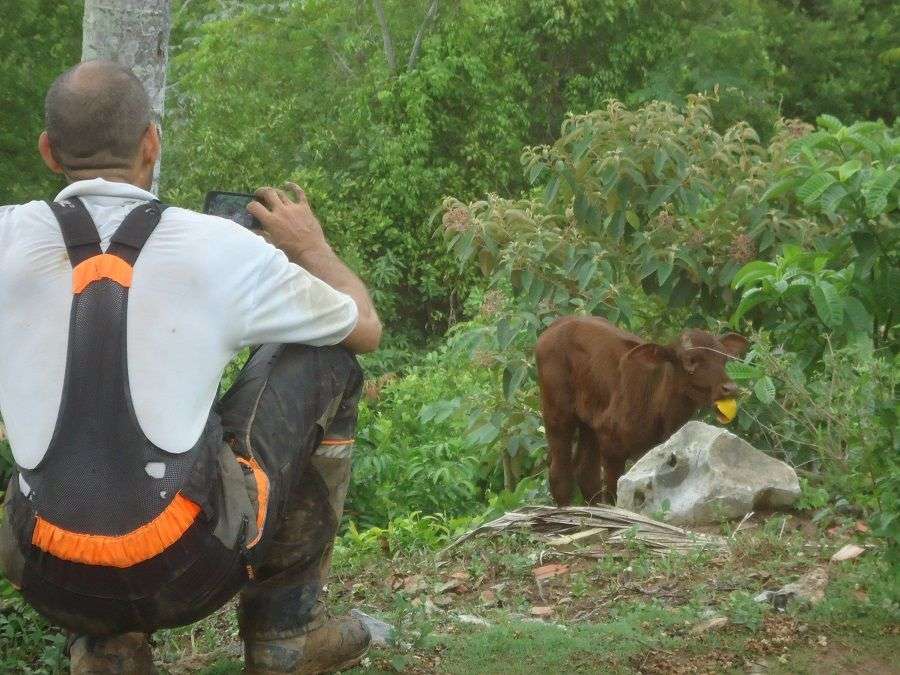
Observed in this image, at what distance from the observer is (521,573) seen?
211 inches

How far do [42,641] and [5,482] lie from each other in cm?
64

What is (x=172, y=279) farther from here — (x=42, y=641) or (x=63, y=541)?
(x=42, y=641)

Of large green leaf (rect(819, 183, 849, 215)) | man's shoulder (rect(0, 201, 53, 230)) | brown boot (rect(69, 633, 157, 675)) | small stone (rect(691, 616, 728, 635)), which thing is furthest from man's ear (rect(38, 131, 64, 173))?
large green leaf (rect(819, 183, 849, 215))

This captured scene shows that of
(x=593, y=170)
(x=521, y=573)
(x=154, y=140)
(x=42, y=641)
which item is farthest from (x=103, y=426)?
(x=593, y=170)

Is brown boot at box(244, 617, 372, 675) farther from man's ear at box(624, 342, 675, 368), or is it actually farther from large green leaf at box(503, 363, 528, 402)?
large green leaf at box(503, 363, 528, 402)

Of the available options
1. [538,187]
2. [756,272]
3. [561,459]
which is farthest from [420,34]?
[756,272]

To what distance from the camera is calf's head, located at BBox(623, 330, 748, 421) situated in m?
6.71

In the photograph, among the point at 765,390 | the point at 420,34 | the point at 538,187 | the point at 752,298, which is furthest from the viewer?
the point at 420,34

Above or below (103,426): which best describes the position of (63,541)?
below

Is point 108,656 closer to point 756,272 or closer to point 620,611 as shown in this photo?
point 620,611

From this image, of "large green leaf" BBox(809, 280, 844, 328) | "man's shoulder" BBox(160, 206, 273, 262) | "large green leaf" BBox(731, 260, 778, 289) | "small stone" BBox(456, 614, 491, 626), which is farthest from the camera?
"large green leaf" BBox(731, 260, 778, 289)

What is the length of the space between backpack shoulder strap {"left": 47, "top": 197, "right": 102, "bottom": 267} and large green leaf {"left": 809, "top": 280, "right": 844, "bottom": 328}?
319cm

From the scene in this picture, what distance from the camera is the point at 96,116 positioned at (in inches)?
127

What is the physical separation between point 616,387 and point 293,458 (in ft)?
12.8
